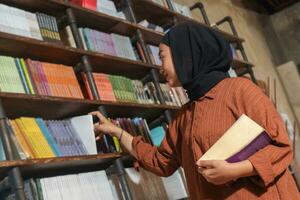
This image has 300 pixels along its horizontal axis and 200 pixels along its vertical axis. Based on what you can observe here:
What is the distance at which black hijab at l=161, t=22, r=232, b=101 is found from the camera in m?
1.96

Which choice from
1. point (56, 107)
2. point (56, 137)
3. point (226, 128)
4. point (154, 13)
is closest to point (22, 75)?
point (56, 107)

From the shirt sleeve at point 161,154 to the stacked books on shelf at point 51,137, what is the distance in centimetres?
24

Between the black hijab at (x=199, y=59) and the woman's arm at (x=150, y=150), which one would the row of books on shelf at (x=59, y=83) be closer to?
the woman's arm at (x=150, y=150)

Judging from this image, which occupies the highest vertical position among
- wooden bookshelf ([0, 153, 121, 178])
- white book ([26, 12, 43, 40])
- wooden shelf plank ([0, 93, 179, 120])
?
white book ([26, 12, 43, 40])

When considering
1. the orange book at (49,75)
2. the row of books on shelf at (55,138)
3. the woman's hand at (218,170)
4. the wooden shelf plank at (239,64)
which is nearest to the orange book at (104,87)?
the row of books on shelf at (55,138)

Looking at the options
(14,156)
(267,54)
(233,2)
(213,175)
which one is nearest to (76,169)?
(14,156)

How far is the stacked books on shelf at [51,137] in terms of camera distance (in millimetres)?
1968

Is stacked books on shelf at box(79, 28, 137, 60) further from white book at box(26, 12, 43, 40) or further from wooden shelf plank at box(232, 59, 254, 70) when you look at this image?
wooden shelf plank at box(232, 59, 254, 70)

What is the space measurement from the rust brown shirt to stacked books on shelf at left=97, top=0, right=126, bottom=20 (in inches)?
46.2

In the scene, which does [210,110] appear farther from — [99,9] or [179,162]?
[99,9]

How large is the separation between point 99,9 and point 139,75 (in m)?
0.53

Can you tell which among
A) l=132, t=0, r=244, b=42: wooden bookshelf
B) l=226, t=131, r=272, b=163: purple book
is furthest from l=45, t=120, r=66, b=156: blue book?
l=132, t=0, r=244, b=42: wooden bookshelf

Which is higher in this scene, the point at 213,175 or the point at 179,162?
the point at 179,162

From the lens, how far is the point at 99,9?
2998mm
